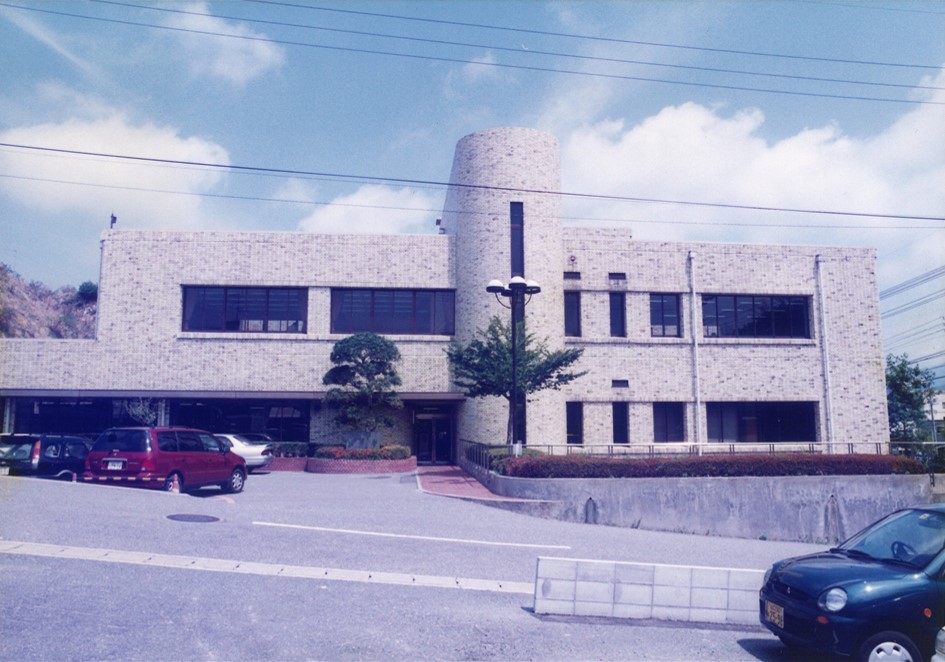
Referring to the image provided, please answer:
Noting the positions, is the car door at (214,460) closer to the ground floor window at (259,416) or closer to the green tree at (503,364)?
the green tree at (503,364)

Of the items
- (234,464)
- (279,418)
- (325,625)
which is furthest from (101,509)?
(279,418)

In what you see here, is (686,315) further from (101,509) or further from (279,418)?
(101,509)

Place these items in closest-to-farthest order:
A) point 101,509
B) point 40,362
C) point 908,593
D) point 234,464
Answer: point 908,593 < point 101,509 < point 234,464 < point 40,362

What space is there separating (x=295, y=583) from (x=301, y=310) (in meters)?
21.0

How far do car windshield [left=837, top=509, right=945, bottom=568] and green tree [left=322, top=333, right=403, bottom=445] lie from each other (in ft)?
64.7

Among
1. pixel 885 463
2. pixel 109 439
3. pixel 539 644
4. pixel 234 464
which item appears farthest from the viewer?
pixel 885 463

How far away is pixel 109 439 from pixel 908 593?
1574 cm

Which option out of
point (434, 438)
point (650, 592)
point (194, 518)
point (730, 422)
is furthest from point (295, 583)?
point (730, 422)

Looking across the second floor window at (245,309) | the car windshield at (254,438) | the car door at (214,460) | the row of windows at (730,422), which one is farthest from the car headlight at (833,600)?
the second floor window at (245,309)

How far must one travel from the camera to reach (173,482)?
52.9 ft

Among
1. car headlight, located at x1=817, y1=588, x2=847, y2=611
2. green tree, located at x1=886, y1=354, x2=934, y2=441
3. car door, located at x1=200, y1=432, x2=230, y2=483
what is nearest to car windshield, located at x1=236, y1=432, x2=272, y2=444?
car door, located at x1=200, y1=432, x2=230, y2=483

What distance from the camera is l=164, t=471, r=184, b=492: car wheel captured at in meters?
16.0

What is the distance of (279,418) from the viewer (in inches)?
1137

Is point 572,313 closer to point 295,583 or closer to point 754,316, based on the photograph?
point 754,316
